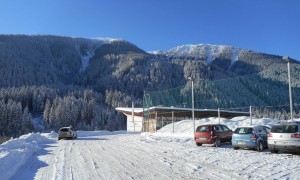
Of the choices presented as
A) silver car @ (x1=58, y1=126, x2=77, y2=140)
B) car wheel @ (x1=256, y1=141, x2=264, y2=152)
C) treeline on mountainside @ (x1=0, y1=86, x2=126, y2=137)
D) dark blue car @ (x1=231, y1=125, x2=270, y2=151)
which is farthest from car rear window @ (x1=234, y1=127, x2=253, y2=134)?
treeline on mountainside @ (x1=0, y1=86, x2=126, y2=137)

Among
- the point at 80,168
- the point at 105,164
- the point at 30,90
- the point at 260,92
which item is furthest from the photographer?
the point at 30,90

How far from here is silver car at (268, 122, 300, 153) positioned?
15.8m

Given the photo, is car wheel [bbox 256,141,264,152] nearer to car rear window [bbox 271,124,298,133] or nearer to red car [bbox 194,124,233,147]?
car rear window [bbox 271,124,298,133]

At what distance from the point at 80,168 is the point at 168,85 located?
18012cm

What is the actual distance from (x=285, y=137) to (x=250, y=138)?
327cm

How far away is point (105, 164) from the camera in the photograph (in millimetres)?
13508

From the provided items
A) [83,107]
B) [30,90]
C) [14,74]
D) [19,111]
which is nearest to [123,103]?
[83,107]

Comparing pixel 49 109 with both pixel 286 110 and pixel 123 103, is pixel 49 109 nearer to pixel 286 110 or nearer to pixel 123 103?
pixel 123 103

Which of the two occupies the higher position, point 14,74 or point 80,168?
point 14,74

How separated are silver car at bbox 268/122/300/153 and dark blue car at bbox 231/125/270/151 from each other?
208 centimetres

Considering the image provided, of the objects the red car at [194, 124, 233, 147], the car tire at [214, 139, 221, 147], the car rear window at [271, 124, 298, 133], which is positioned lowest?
the car tire at [214, 139, 221, 147]

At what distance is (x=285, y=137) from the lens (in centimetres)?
1617

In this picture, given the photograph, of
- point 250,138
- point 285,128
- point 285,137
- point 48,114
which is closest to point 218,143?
point 250,138

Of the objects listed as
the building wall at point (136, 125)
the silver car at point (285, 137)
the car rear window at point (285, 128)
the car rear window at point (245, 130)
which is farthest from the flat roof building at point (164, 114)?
the silver car at point (285, 137)
